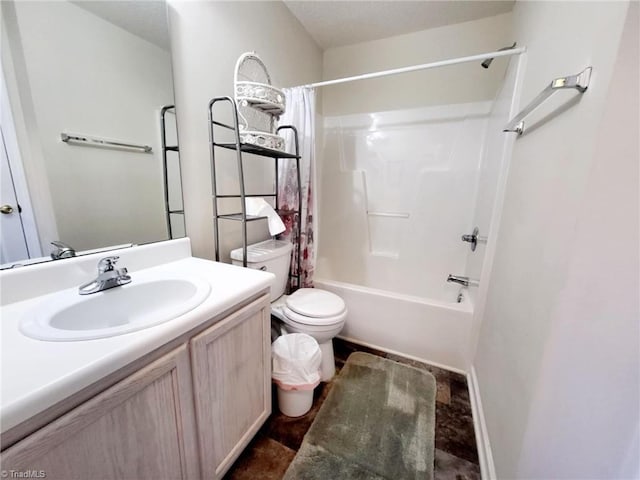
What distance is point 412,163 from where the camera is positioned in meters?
2.14

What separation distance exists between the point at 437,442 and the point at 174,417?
3.76ft

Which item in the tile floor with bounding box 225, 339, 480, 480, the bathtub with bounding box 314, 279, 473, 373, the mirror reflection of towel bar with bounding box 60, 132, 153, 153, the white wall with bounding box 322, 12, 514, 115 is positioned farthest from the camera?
the white wall with bounding box 322, 12, 514, 115

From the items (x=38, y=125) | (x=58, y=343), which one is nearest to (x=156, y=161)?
(x=38, y=125)

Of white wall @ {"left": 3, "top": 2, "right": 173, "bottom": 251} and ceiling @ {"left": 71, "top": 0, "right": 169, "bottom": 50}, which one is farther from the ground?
ceiling @ {"left": 71, "top": 0, "right": 169, "bottom": 50}

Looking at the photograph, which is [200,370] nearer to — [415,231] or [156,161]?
[156,161]

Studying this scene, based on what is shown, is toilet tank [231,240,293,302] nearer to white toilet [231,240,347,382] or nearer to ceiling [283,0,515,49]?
white toilet [231,240,347,382]

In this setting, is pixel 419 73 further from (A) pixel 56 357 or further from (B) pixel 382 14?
(A) pixel 56 357

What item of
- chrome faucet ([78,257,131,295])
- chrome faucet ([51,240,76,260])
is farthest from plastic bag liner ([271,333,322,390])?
chrome faucet ([51,240,76,260])

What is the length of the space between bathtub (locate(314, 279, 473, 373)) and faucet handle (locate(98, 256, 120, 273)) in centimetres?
126

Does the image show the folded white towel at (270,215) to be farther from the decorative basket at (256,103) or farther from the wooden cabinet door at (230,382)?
the wooden cabinet door at (230,382)

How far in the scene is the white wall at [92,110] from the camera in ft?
2.65

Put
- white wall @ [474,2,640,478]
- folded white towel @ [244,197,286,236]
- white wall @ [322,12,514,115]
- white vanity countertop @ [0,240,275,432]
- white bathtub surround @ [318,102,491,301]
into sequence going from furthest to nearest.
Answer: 1. white bathtub surround @ [318,102,491,301]
2. white wall @ [322,12,514,115]
3. folded white towel @ [244,197,286,236]
4. white wall @ [474,2,640,478]
5. white vanity countertop @ [0,240,275,432]

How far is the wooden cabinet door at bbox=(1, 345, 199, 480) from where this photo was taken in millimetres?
465

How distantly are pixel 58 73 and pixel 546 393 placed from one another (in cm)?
178
